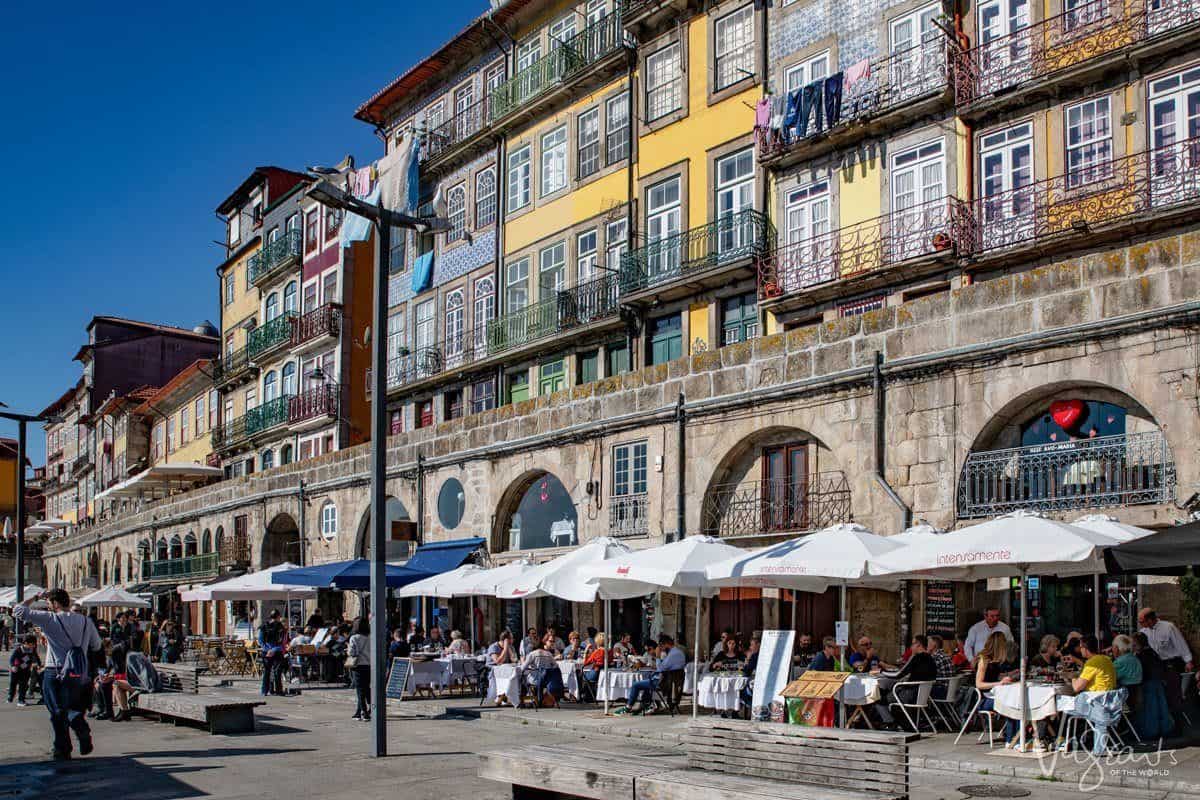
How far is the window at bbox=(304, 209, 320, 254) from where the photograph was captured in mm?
45250

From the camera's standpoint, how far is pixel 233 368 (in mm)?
51062

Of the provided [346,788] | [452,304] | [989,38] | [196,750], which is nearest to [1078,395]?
[989,38]

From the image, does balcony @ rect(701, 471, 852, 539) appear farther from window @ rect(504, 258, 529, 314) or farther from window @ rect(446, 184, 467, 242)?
window @ rect(446, 184, 467, 242)

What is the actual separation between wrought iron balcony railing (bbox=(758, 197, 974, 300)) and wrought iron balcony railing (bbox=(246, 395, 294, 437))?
24.0 m

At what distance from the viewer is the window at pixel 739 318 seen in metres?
26.4

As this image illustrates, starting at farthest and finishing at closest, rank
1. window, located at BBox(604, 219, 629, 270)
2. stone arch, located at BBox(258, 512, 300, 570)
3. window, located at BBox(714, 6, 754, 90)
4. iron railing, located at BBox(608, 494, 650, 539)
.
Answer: stone arch, located at BBox(258, 512, 300, 570), window, located at BBox(604, 219, 629, 270), window, located at BBox(714, 6, 754, 90), iron railing, located at BBox(608, 494, 650, 539)

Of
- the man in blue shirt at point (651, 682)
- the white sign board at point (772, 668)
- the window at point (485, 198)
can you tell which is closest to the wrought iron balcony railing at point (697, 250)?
the window at point (485, 198)

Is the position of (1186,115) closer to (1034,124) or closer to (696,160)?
(1034,124)

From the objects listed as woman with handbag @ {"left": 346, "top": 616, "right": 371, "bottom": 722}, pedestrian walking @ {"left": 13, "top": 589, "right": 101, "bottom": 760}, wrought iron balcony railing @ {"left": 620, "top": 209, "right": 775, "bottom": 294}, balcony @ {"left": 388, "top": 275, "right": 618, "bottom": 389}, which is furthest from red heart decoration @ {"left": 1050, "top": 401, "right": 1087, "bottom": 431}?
balcony @ {"left": 388, "top": 275, "right": 618, "bottom": 389}

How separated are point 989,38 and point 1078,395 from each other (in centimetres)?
874

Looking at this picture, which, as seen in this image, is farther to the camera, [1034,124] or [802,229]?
[802,229]

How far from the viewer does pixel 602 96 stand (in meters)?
31.3

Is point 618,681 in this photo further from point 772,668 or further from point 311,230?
point 311,230

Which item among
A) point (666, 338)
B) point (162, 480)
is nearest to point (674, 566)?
point (666, 338)
